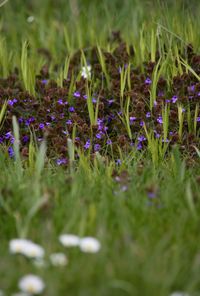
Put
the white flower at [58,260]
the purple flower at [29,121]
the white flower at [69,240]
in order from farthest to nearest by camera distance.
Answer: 1. the purple flower at [29,121]
2. the white flower at [69,240]
3. the white flower at [58,260]

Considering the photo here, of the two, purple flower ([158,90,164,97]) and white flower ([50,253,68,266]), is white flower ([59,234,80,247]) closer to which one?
white flower ([50,253,68,266])

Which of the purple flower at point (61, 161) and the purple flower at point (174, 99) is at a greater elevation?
the purple flower at point (174, 99)

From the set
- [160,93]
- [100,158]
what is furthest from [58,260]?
[160,93]

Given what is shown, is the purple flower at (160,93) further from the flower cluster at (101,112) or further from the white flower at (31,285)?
the white flower at (31,285)

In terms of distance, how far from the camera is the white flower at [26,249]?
2.20 m

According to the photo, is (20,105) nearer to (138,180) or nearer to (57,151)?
(57,151)

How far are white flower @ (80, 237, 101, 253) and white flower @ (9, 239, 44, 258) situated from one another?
143 mm

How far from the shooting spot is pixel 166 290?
6.77ft

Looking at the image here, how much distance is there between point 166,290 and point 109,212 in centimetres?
61

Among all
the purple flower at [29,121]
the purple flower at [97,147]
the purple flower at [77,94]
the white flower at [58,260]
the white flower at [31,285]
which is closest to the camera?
the white flower at [31,285]

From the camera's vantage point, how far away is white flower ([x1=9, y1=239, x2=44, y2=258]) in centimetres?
220

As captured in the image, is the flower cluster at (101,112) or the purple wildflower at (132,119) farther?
the purple wildflower at (132,119)

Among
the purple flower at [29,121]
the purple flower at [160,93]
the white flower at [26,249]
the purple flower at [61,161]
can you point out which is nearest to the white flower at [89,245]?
the white flower at [26,249]

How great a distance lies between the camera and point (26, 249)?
7.26 ft
